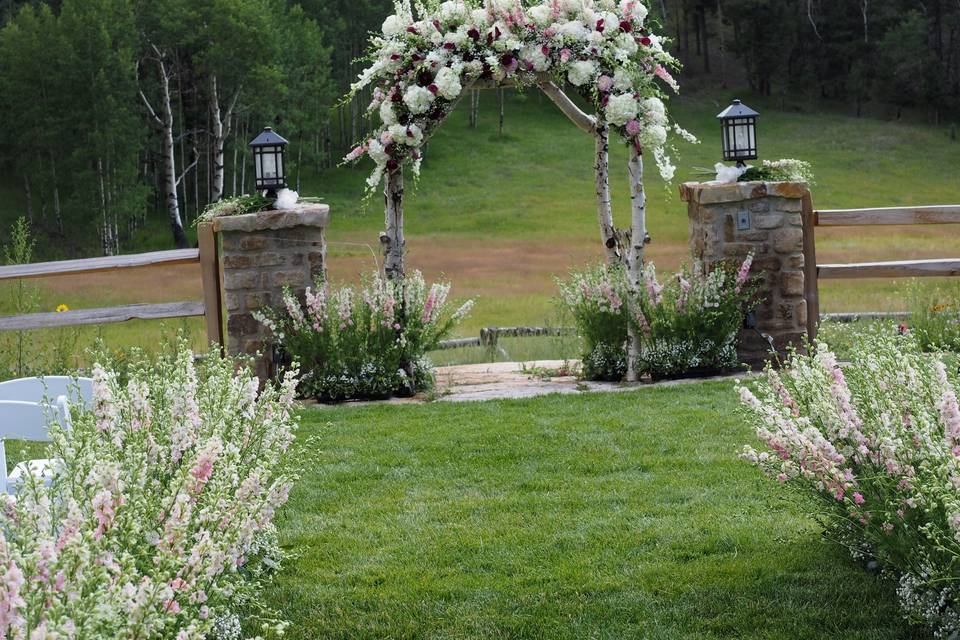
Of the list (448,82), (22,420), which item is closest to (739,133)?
(448,82)

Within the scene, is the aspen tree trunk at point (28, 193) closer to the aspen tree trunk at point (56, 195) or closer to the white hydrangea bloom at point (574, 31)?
the aspen tree trunk at point (56, 195)

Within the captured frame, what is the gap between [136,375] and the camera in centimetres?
368

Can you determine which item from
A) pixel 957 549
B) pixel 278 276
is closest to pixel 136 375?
pixel 957 549

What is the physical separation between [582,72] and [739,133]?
1.50 meters

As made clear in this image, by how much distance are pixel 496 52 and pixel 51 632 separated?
631cm

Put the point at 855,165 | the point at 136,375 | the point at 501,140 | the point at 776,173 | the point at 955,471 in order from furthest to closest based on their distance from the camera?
the point at 501,140
the point at 855,165
the point at 776,173
the point at 136,375
the point at 955,471

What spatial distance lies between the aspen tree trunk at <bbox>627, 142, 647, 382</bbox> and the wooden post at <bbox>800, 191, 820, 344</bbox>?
1331 mm

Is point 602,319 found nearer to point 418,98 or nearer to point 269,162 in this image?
point 418,98

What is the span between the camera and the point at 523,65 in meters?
7.72

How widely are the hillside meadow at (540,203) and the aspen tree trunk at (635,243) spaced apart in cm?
582

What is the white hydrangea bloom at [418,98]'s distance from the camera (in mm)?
7660

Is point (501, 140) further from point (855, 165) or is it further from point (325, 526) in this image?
point (325, 526)

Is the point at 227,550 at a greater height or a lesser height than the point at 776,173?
lesser

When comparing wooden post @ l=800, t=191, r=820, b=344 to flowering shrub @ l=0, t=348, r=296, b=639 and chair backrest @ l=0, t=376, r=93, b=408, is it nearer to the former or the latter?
flowering shrub @ l=0, t=348, r=296, b=639
